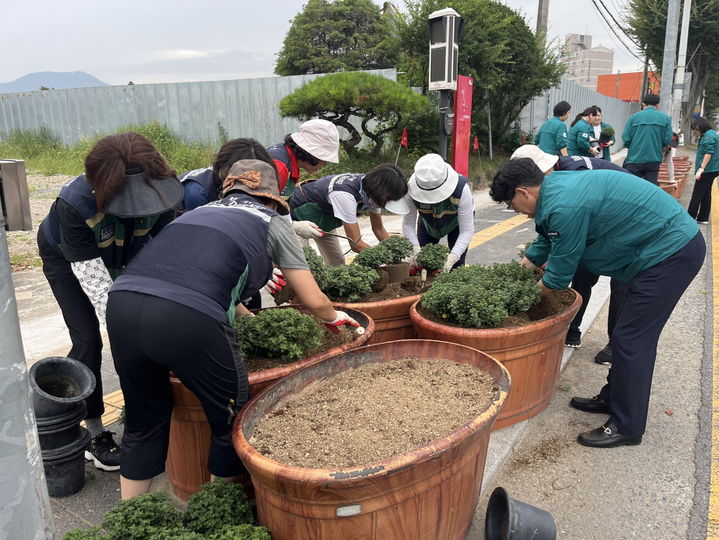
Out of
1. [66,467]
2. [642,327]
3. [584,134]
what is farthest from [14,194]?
[584,134]

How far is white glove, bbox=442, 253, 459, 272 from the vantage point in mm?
4035

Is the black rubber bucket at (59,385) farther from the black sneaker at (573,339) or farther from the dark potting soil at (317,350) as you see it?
the black sneaker at (573,339)

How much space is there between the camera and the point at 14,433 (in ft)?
4.46

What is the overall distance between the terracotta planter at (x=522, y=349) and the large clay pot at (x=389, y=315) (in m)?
0.11

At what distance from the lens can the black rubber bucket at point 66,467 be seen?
263cm

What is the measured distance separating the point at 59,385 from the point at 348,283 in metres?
1.71

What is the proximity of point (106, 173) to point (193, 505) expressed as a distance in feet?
4.62

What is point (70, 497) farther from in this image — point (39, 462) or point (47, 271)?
point (39, 462)

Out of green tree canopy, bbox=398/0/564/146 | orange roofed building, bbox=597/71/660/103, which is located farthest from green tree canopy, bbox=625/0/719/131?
orange roofed building, bbox=597/71/660/103

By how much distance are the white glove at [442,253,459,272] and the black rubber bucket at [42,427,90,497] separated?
2.53 metres

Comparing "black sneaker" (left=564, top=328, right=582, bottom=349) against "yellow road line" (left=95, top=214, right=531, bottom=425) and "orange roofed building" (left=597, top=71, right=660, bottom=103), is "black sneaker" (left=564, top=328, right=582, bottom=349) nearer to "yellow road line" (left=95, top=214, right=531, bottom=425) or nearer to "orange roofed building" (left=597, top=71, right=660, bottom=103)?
"yellow road line" (left=95, top=214, right=531, bottom=425)

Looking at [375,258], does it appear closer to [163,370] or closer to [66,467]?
[163,370]

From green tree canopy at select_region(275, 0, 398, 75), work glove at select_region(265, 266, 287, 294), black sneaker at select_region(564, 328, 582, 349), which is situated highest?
green tree canopy at select_region(275, 0, 398, 75)

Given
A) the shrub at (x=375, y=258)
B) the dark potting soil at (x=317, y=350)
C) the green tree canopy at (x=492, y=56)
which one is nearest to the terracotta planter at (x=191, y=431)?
the dark potting soil at (x=317, y=350)
